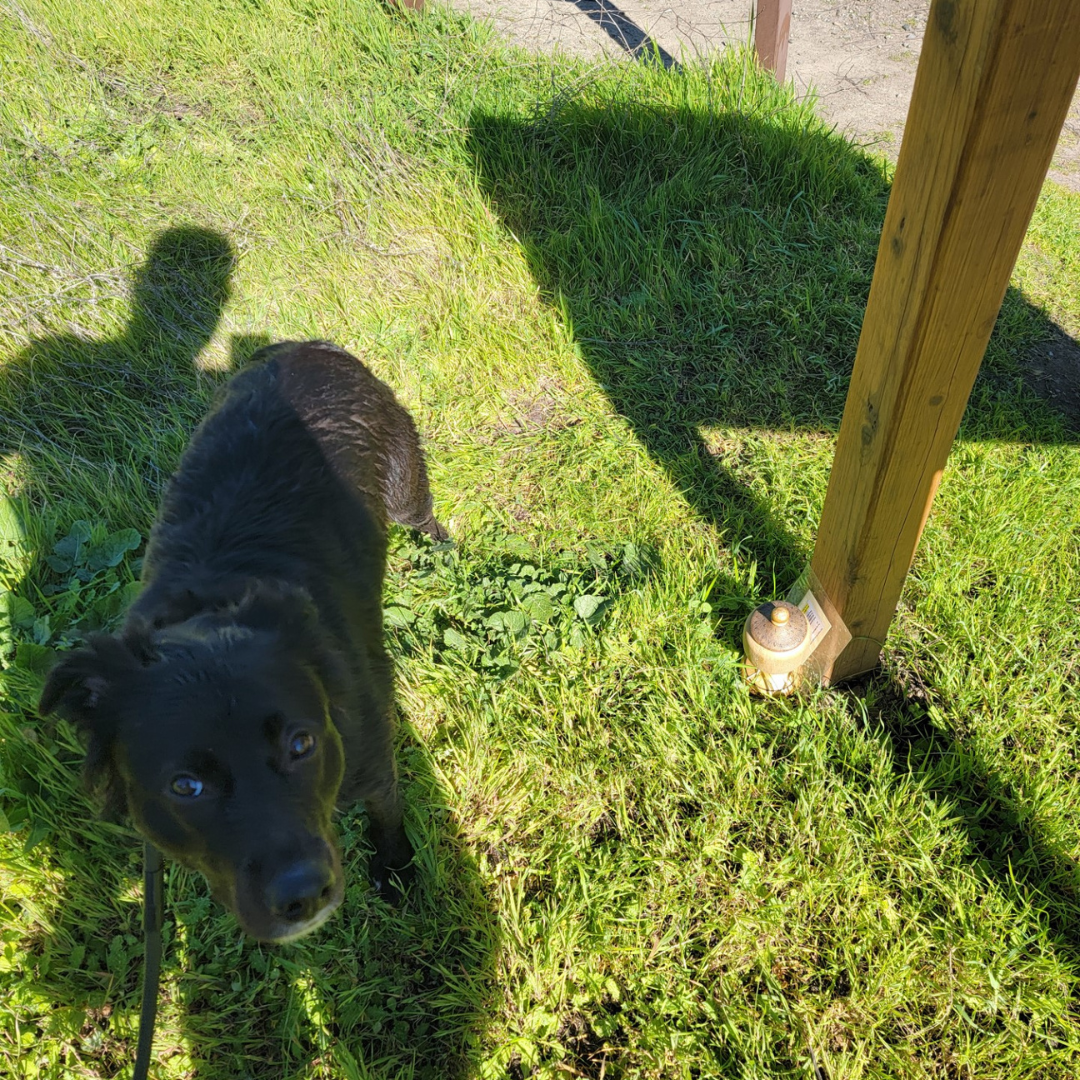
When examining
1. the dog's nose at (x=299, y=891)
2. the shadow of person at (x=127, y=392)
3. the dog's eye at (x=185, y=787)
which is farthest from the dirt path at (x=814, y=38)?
the dog's nose at (x=299, y=891)

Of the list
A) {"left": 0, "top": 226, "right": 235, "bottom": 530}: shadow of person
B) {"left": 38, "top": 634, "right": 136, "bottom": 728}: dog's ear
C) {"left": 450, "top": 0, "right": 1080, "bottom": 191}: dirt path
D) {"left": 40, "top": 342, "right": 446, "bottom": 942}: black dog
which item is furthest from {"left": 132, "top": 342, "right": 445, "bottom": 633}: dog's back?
{"left": 450, "top": 0, "right": 1080, "bottom": 191}: dirt path

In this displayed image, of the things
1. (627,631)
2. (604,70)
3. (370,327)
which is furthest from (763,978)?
(604,70)

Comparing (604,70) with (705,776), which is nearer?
(705,776)

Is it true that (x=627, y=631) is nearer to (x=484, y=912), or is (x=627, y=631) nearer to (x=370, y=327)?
(x=484, y=912)

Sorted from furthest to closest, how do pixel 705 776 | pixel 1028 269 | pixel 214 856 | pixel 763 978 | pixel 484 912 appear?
1. pixel 1028 269
2. pixel 705 776
3. pixel 484 912
4. pixel 763 978
5. pixel 214 856

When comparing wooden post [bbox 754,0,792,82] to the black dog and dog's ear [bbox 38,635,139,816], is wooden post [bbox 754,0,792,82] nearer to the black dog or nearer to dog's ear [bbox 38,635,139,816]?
the black dog

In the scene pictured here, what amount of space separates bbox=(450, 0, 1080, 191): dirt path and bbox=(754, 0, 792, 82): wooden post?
496mm

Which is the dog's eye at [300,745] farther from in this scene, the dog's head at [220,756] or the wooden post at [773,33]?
the wooden post at [773,33]

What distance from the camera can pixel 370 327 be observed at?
4426 mm

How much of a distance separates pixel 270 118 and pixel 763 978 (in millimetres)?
5831

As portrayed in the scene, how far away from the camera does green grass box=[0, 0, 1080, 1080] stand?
2367 mm

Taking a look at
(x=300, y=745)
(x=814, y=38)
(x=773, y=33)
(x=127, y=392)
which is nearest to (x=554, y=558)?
(x=300, y=745)

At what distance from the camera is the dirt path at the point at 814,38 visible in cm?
564

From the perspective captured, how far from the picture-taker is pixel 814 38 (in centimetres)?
634
